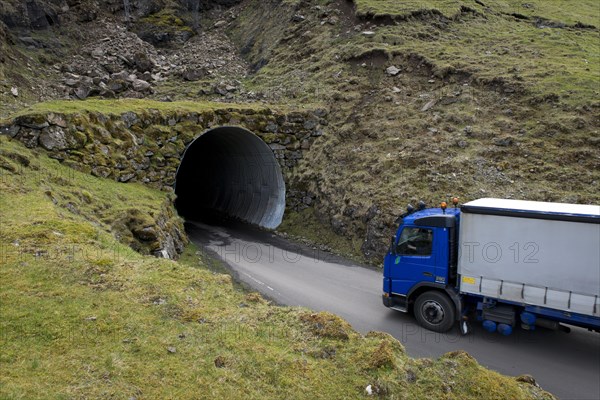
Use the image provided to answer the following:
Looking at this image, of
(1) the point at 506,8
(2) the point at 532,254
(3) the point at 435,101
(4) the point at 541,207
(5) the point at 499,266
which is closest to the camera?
(2) the point at 532,254

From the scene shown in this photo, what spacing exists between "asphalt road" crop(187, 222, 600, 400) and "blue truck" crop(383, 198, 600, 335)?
A: 1.59ft

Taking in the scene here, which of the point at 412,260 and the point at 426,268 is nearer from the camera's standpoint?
the point at 426,268

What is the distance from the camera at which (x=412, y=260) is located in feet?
38.1

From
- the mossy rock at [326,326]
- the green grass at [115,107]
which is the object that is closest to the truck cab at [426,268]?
the mossy rock at [326,326]

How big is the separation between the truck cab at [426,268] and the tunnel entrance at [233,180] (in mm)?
12692

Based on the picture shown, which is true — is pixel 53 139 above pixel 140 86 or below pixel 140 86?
below

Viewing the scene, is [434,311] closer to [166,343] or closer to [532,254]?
[532,254]

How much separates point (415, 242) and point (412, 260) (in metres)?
0.50

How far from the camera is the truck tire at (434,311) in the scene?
11.1m

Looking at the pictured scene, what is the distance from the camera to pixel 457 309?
11.0 metres

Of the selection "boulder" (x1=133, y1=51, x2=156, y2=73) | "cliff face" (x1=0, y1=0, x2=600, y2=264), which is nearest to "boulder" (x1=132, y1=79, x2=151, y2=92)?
"cliff face" (x1=0, y1=0, x2=600, y2=264)

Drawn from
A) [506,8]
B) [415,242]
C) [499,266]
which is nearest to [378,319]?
[415,242]

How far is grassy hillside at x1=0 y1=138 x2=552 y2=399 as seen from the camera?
19.8 feet

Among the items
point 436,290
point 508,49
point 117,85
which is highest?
point 508,49
